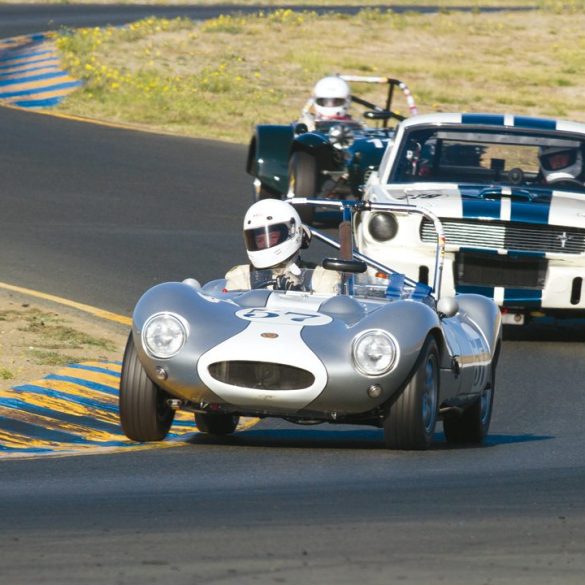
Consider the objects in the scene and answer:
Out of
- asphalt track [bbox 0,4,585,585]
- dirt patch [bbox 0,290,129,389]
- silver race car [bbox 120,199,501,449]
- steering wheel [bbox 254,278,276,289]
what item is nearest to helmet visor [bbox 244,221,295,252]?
steering wheel [bbox 254,278,276,289]

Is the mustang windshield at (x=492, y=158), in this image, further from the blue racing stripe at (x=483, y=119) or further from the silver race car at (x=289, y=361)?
the silver race car at (x=289, y=361)

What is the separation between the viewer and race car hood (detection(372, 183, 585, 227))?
40.2ft

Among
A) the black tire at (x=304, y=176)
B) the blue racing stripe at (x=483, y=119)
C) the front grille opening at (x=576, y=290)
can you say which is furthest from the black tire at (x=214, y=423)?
the black tire at (x=304, y=176)

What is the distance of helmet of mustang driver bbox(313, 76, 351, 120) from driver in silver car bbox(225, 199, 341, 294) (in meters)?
9.64

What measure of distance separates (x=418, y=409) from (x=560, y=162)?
5.95 metres

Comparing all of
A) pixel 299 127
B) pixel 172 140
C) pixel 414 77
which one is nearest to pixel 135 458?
pixel 299 127

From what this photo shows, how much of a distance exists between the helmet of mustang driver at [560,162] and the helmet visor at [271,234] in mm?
4908

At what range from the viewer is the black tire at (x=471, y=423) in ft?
29.0

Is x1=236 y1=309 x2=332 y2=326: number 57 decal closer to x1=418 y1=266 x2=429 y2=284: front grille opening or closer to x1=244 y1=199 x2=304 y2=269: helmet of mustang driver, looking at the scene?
x1=244 y1=199 x2=304 y2=269: helmet of mustang driver

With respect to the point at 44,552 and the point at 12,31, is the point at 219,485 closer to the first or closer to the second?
the point at 44,552

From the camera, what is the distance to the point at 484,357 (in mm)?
8922

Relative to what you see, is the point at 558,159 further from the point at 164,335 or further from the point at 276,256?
the point at 164,335

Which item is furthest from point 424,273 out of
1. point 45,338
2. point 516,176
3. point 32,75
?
point 32,75

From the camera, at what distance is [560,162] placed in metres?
13.3
